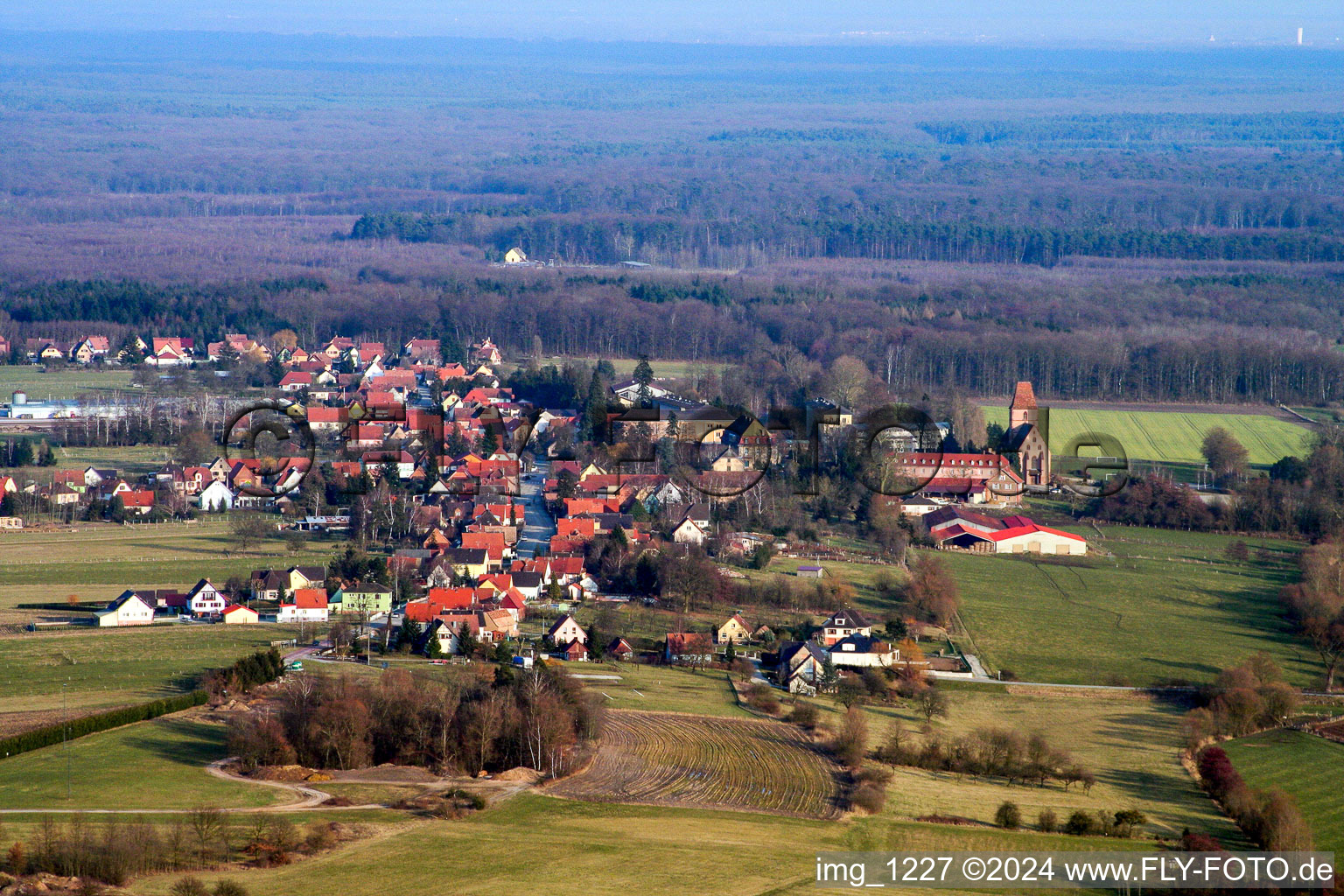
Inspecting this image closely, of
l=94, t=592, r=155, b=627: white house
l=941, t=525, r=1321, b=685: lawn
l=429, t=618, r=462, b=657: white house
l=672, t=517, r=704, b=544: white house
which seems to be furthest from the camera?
l=672, t=517, r=704, b=544: white house

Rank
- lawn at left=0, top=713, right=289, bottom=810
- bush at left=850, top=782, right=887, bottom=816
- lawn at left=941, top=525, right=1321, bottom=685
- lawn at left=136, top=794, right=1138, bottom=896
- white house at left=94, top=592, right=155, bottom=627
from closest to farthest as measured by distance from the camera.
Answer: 1. lawn at left=136, top=794, right=1138, bottom=896
2. lawn at left=0, top=713, right=289, bottom=810
3. bush at left=850, top=782, right=887, bottom=816
4. lawn at left=941, top=525, right=1321, bottom=685
5. white house at left=94, top=592, right=155, bottom=627

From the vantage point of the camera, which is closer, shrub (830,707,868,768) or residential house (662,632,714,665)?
shrub (830,707,868,768)

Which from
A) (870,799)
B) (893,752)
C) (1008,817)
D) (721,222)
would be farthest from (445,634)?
(721,222)

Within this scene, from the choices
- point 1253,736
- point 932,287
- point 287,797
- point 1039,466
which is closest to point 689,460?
point 1039,466

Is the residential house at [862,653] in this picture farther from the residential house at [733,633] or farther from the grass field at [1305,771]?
the grass field at [1305,771]

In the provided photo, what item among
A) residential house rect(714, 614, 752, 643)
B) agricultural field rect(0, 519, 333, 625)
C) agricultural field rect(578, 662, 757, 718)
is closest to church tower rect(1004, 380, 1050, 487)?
residential house rect(714, 614, 752, 643)

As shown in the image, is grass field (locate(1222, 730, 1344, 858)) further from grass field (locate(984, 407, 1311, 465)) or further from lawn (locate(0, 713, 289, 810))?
grass field (locate(984, 407, 1311, 465))

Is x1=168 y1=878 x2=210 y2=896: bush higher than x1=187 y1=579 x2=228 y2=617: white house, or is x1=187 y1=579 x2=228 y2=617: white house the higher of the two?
x1=168 y1=878 x2=210 y2=896: bush
